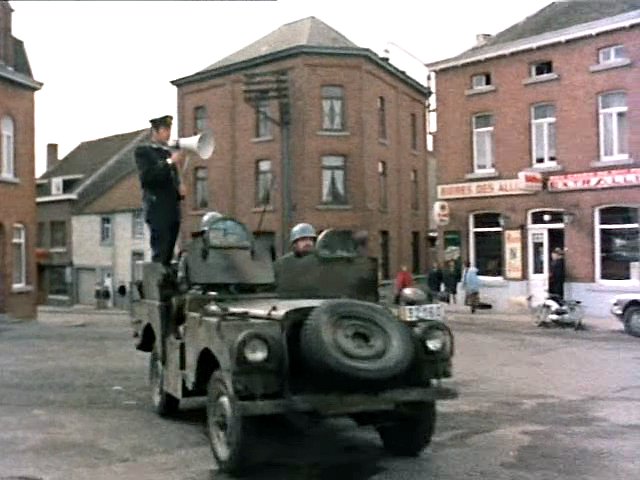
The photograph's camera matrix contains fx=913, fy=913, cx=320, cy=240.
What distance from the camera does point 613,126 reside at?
20391 millimetres

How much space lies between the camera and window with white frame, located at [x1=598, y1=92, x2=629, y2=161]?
2003 centimetres

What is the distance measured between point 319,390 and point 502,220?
17880 mm

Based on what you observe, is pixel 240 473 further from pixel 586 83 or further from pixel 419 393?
pixel 586 83

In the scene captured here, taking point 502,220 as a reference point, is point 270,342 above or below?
below

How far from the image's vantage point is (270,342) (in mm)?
5684

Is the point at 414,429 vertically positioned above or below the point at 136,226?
below

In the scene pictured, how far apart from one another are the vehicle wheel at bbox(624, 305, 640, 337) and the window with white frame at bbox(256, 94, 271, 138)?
56.1ft

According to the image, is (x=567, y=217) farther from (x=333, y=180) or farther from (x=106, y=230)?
(x=106, y=230)

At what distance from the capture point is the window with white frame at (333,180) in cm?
2983

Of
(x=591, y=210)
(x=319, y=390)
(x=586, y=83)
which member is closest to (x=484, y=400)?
(x=319, y=390)

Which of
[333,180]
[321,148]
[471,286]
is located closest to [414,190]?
[333,180]

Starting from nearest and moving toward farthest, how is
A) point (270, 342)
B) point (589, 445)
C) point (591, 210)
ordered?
1. point (270, 342)
2. point (589, 445)
3. point (591, 210)

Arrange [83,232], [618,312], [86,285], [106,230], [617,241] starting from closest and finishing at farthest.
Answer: [618,312], [617,241], [106,230], [86,285], [83,232]

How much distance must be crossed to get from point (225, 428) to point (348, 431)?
5.31 feet
